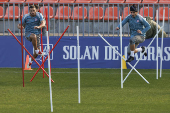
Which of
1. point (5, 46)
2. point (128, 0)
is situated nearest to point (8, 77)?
point (5, 46)

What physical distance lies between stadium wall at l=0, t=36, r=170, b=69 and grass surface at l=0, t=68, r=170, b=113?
70.6 inches

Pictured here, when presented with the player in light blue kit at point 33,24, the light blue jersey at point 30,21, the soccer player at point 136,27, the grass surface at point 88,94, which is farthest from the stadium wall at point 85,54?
the soccer player at point 136,27

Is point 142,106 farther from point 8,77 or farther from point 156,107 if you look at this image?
point 8,77

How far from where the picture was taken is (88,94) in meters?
9.46

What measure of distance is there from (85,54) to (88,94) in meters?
6.09

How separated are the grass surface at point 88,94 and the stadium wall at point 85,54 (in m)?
1.79

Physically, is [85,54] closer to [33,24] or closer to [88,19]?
[88,19]

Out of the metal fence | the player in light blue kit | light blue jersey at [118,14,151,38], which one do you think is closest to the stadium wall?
the metal fence

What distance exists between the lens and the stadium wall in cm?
1539

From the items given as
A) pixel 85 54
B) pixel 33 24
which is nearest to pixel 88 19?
pixel 85 54

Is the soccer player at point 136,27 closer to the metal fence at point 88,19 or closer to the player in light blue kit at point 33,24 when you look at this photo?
the player in light blue kit at point 33,24

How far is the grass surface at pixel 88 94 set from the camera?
25.4ft

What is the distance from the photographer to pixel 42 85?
11.0 m

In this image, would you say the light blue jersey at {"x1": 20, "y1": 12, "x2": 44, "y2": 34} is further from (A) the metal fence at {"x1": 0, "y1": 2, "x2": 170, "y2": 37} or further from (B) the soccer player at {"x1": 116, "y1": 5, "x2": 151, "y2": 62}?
(A) the metal fence at {"x1": 0, "y1": 2, "x2": 170, "y2": 37}
